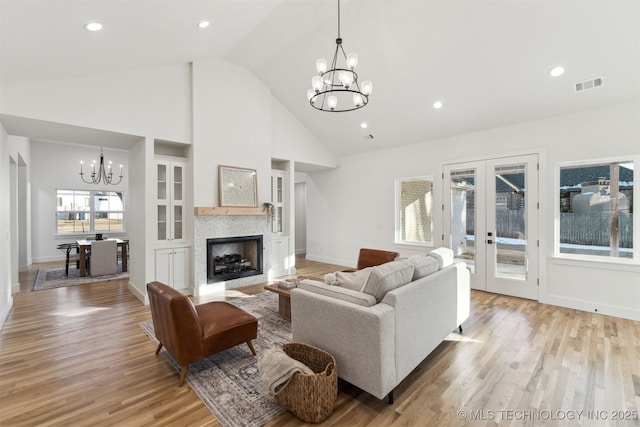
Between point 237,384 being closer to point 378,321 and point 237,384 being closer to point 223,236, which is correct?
point 378,321

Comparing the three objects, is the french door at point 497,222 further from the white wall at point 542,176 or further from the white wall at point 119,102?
the white wall at point 119,102

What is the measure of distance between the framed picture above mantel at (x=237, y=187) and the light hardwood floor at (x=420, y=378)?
7.72ft

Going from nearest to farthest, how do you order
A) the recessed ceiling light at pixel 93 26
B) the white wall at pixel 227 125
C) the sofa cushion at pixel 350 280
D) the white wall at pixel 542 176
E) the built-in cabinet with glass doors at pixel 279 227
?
1. the sofa cushion at pixel 350 280
2. the recessed ceiling light at pixel 93 26
3. the white wall at pixel 542 176
4. the white wall at pixel 227 125
5. the built-in cabinet with glass doors at pixel 279 227

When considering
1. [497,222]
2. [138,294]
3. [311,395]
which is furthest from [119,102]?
[497,222]

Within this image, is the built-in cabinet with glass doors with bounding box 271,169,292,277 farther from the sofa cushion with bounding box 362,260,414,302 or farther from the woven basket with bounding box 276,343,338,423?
the woven basket with bounding box 276,343,338,423

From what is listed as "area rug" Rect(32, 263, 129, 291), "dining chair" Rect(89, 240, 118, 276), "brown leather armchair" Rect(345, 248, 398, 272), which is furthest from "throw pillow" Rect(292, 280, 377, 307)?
"dining chair" Rect(89, 240, 118, 276)

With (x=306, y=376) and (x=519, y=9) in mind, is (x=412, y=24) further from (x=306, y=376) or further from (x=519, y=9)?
(x=306, y=376)

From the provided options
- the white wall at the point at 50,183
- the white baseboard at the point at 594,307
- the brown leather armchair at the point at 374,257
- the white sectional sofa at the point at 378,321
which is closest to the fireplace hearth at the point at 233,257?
the brown leather armchair at the point at 374,257

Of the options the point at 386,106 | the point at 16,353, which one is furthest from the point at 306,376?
the point at 386,106

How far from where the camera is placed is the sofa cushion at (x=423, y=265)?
2670mm

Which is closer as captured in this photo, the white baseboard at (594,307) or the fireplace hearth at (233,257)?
the white baseboard at (594,307)

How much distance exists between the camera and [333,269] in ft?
23.2

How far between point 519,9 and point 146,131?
204 inches

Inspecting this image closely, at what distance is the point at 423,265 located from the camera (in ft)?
9.03
